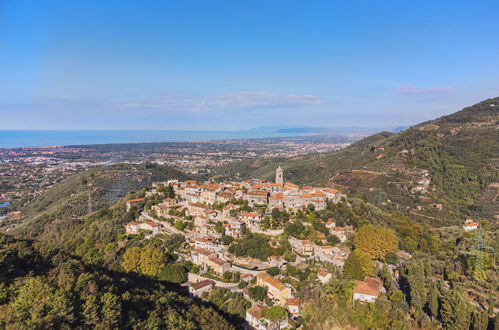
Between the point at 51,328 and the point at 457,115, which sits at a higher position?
the point at 457,115

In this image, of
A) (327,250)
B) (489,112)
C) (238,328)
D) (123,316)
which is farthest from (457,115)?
(123,316)

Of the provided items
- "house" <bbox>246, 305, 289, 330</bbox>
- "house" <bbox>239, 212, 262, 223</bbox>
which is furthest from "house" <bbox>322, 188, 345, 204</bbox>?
"house" <bbox>246, 305, 289, 330</bbox>

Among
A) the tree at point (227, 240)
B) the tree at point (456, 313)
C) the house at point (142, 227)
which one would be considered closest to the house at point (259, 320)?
the tree at point (227, 240)

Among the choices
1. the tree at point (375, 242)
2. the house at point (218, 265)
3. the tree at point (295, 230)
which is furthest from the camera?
the tree at point (295, 230)

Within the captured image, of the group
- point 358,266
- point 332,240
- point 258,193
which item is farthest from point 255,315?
point 258,193

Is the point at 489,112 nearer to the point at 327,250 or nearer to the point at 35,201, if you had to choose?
the point at 327,250

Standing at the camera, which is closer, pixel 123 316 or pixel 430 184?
pixel 123 316

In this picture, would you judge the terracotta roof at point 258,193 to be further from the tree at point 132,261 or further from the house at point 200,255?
the tree at point 132,261
